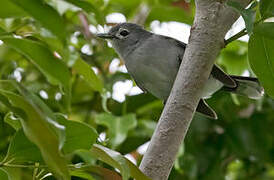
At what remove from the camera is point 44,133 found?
3.32 feet

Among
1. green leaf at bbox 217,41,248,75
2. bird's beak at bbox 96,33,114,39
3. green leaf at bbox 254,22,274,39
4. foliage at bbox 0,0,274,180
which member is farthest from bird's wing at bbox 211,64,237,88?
green leaf at bbox 254,22,274,39

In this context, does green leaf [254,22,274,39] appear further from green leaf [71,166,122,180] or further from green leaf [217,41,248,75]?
green leaf [217,41,248,75]

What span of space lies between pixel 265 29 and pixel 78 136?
0.53 metres

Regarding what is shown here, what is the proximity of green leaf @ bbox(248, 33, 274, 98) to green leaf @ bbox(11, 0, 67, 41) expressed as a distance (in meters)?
0.50

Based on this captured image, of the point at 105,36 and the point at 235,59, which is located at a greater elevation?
the point at 235,59

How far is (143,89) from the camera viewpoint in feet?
9.52

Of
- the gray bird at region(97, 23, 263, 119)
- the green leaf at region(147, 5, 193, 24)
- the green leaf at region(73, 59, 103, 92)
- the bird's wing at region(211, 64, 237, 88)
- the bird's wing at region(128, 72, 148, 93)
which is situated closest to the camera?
the green leaf at region(73, 59, 103, 92)

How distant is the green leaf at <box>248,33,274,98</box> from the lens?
1.38 meters

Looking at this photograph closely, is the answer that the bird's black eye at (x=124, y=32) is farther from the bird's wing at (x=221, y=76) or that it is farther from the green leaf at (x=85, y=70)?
the green leaf at (x=85, y=70)

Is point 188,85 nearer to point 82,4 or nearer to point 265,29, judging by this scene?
point 265,29

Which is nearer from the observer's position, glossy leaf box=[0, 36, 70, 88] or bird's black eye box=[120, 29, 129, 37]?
glossy leaf box=[0, 36, 70, 88]

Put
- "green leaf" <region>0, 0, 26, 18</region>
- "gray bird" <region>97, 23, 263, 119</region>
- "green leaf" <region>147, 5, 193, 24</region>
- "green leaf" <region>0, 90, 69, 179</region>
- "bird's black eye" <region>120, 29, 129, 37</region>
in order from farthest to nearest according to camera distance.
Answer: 1. "bird's black eye" <region>120, 29, 129, 37</region>
2. "green leaf" <region>147, 5, 193, 24</region>
3. "gray bird" <region>97, 23, 263, 119</region>
4. "green leaf" <region>0, 0, 26, 18</region>
5. "green leaf" <region>0, 90, 69, 179</region>

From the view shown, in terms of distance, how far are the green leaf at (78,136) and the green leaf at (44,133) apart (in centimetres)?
21

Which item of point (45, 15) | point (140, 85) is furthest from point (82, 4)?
point (140, 85)
